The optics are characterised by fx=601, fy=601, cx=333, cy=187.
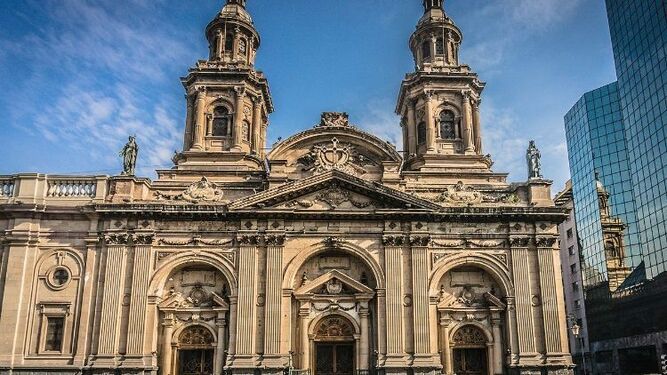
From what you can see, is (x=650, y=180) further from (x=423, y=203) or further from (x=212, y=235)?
(x=212, y=235)

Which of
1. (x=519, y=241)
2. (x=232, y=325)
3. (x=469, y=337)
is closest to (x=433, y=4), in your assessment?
(x=519, y=241)

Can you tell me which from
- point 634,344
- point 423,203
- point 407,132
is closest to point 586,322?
point 634,344

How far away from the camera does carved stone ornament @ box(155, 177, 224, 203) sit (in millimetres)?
32594

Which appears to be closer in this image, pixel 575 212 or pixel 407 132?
pixel 407 132

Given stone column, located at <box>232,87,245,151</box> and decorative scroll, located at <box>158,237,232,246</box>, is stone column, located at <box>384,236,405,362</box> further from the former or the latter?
stone column, located at <box>232,87,245,151</box>

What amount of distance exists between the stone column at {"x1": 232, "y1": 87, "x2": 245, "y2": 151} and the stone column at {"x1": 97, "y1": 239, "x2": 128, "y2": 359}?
9.96 metres

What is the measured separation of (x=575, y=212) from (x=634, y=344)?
20.9 metres

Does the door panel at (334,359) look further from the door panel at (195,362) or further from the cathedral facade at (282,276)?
the door panel at (195,362)

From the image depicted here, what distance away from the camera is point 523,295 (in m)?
31.2

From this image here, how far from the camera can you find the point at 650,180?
50.6m

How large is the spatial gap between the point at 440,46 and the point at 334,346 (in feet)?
73.1

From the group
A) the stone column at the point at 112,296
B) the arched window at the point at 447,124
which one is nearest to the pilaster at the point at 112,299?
the stone column at the point at 112,296

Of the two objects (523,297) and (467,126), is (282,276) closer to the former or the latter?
(523,297)

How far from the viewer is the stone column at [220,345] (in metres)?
30.2
